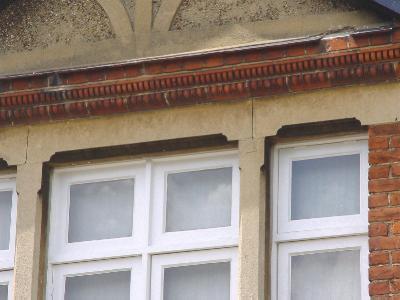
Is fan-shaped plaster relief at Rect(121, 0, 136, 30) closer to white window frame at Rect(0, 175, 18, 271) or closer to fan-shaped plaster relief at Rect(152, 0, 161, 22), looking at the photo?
fan-shaped plaster relief at Rect(152, 0, 161, 22)

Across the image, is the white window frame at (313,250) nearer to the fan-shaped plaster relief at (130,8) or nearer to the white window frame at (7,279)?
the white window frame at (7,279)

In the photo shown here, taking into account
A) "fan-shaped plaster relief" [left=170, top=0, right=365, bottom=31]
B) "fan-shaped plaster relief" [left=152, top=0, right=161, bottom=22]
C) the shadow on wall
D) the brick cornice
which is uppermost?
the shadow on wall

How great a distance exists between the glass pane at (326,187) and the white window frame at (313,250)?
213 millimetres

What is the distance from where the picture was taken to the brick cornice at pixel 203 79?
14.3 m

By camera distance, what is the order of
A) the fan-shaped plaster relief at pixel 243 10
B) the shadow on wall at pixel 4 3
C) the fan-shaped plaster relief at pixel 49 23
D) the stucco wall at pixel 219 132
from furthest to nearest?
the shadow on wall at pixel 4 3
the fan-shaped plaster relief at pixel 49 23
the fan-shaped plaster relief at pixel 243 10
the stucco wall at pixel 219 132

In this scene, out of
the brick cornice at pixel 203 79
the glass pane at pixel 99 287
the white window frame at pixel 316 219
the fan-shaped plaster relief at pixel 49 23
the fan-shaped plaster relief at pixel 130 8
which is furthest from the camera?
the fan-shaped plaster relief at pixel 49 23

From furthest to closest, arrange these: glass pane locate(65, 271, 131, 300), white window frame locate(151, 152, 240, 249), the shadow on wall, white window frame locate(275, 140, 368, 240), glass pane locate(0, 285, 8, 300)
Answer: the shadow on wall
glass pane locate(0, 285, 8, 300)
glass pane locate(65, 271, 131, 300)
white window frame locate(151, 152, 240, 249)
white window frame locate(275, 140, 368, 240)

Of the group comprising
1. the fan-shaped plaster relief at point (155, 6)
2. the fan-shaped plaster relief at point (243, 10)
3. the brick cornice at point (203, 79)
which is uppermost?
the fan-shaped plaster relief at point (155, 6)

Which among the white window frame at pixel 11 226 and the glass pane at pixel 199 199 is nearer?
the glass pane at pixel 199 199

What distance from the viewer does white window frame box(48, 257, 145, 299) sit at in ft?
47.4

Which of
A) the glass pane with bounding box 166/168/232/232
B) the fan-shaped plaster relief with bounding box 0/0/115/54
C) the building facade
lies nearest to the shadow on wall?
the fan-shaped plaster relief with bounding box 0/0/115/54

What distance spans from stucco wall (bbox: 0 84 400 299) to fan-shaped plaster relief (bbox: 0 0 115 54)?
70 centimetres

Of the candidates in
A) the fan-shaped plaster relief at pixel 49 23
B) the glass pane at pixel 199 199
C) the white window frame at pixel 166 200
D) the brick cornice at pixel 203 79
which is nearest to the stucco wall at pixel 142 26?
the fan-shaped plaster relief at pixel 49 23

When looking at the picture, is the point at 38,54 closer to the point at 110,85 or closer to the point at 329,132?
the point at 110,85
